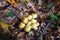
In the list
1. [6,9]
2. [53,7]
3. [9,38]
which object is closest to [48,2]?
[53,7]

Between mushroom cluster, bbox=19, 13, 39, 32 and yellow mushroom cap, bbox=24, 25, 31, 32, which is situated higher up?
mushroom cluster, bbox=19, 13, 39, 32

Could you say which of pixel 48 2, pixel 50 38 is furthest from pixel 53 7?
pixel 50 38

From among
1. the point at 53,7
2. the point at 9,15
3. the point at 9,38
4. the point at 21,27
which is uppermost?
the point at 53,7

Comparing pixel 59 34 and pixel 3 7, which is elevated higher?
pixel 3 7

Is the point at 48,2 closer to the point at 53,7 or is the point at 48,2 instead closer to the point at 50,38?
the point at 53,7

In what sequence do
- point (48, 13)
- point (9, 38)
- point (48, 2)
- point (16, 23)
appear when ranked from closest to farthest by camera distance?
point (9, 38), point (16, 23), point (48, 13), point (48, 2)

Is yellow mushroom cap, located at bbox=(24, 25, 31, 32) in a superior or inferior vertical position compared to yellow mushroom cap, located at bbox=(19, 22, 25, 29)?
inferior

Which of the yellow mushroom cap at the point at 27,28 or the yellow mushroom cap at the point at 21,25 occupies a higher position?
the yellow mushroom cap at the point at 21,25

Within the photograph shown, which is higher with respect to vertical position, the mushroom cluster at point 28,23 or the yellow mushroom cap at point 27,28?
the mushroom cluster at point 28,23

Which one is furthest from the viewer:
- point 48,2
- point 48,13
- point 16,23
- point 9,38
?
point 48,2

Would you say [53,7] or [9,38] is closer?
[9,38]
